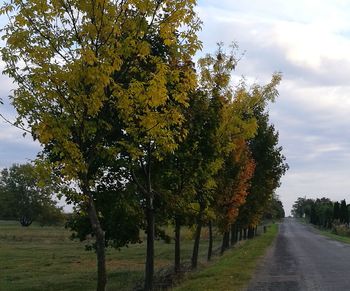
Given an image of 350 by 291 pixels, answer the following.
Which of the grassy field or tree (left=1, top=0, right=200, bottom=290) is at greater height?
tree (left=1, top=0, right=200, bottom=290)

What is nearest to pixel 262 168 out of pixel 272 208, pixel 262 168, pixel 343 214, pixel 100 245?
pixel 262 168

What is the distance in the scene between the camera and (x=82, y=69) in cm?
771

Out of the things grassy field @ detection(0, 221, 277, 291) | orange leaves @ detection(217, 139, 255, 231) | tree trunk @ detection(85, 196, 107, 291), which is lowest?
grassy field @ detection(0, 221, 277, 291)

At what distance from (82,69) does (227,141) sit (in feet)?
35.3

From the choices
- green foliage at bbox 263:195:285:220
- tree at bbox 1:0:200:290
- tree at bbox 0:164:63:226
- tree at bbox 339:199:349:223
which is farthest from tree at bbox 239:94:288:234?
tree at bbox 0:164:63:226

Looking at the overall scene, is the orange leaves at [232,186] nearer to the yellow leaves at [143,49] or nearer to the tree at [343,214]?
the yellow leaves at [143,49]

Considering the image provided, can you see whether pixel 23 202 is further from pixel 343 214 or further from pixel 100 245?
pixel 100 245

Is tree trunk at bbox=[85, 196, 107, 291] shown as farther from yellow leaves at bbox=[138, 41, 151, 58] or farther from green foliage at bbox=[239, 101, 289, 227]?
green foliage at bbox=[239, 101, 289, 227]

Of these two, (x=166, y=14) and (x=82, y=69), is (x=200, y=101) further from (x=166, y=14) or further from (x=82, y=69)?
(x=82, y=69)

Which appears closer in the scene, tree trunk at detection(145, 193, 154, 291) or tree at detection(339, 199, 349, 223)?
tree trunk at detection(145, 193, 154, 291)

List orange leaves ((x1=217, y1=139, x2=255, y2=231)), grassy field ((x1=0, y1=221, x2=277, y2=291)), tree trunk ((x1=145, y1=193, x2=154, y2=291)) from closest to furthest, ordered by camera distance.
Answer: tree trunk ((x1=145, y1=193, x2=154, y2=291))
grassy field ((x1=0, y1=221, x2=277, y2=291))
orange leaves ((x1=217, y1=139, x2=255, y2=231))

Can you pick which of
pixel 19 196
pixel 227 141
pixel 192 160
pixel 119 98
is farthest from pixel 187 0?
pixel 19 196

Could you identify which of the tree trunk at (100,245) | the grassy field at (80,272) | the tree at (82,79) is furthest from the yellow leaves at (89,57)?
the grassy field at (80,272)

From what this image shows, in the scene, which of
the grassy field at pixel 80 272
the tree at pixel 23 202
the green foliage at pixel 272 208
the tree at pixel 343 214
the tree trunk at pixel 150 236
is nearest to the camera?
the tree trunk at pixel 150 236
